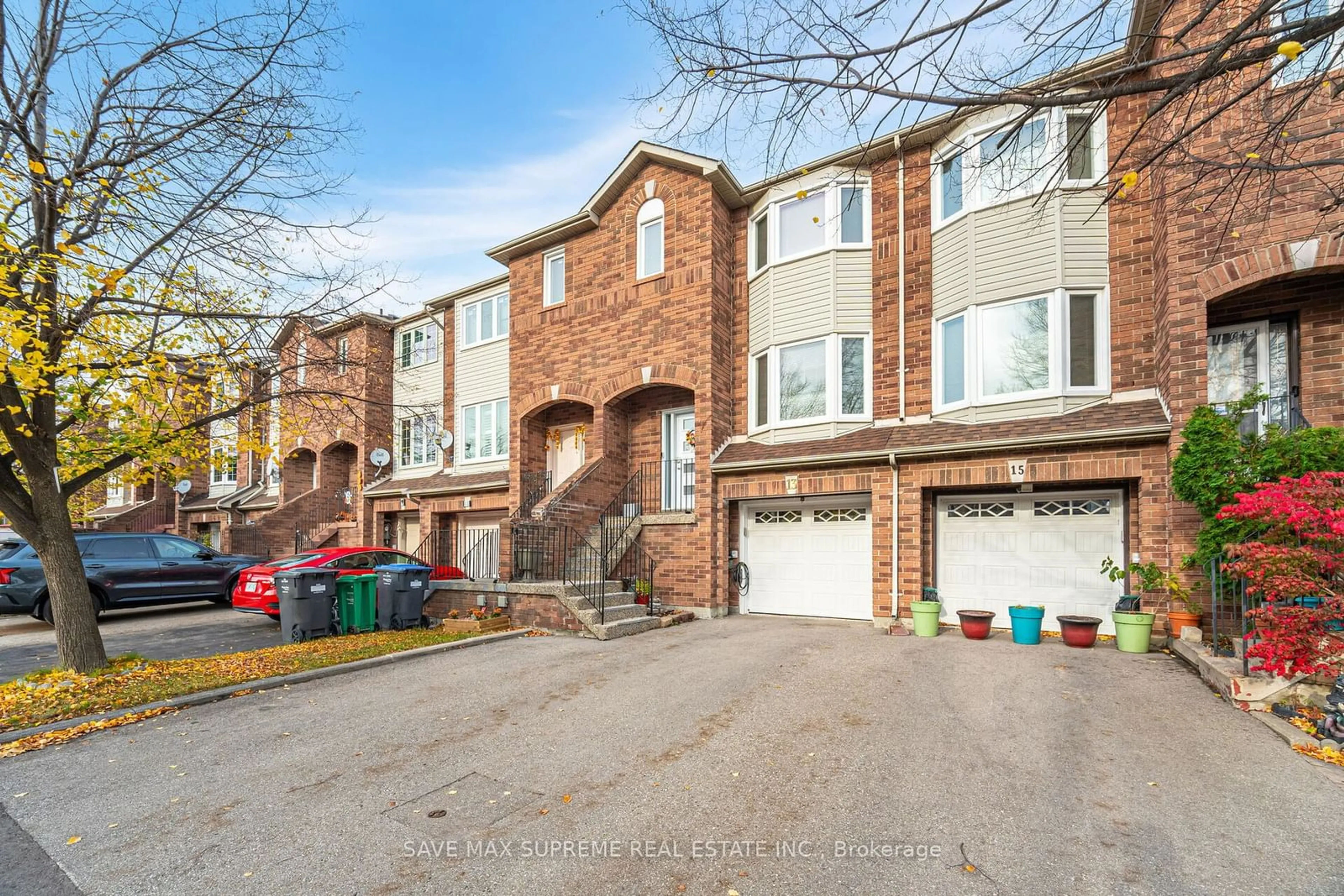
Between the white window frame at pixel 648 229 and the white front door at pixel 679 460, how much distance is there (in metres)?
2.94

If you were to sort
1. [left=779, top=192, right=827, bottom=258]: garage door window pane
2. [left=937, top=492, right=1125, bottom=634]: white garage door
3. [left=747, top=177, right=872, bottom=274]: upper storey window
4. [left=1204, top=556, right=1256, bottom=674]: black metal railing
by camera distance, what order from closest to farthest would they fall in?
[left=1204, top=556, right=1256, bottom=674]: black metal railing
[left=937, top=492, right=1125, bottom=634]: white garage door
[left=747, top=177, right=872, bottom=274]: upper storey window
[left=779, top=192, right=827, bottom=258]: garage door window pane

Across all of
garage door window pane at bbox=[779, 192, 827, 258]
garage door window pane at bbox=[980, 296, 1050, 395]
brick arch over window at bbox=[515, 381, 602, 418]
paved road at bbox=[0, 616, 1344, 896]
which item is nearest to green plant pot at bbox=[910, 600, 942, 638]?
paved road at bbox=[0, 616, 1344, 896]

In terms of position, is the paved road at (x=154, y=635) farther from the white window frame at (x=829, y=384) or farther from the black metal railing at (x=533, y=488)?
the white window frame at (x=829, y=384)

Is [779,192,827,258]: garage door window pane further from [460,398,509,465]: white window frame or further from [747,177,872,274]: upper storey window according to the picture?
[460,398,509,465]: white window frame

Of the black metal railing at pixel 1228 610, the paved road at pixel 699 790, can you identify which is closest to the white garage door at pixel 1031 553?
the black metal railing at pixel 1228 610

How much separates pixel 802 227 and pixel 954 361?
A: 388 centimetres

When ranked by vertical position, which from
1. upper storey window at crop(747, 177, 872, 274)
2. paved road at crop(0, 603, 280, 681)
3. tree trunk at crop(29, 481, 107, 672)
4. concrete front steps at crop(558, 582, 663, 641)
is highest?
upper storey window at crop(747, 177, 872, 274)

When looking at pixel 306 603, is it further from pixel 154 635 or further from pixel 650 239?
pixel 650 239

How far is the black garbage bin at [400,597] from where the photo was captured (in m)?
10.4

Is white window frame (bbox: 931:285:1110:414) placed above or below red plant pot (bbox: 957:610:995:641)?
above

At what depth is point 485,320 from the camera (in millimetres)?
17453

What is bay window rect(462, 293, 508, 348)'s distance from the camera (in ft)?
56.1

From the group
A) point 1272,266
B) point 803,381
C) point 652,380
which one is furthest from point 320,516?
point 1272,266

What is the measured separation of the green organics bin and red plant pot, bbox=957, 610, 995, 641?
925cm
